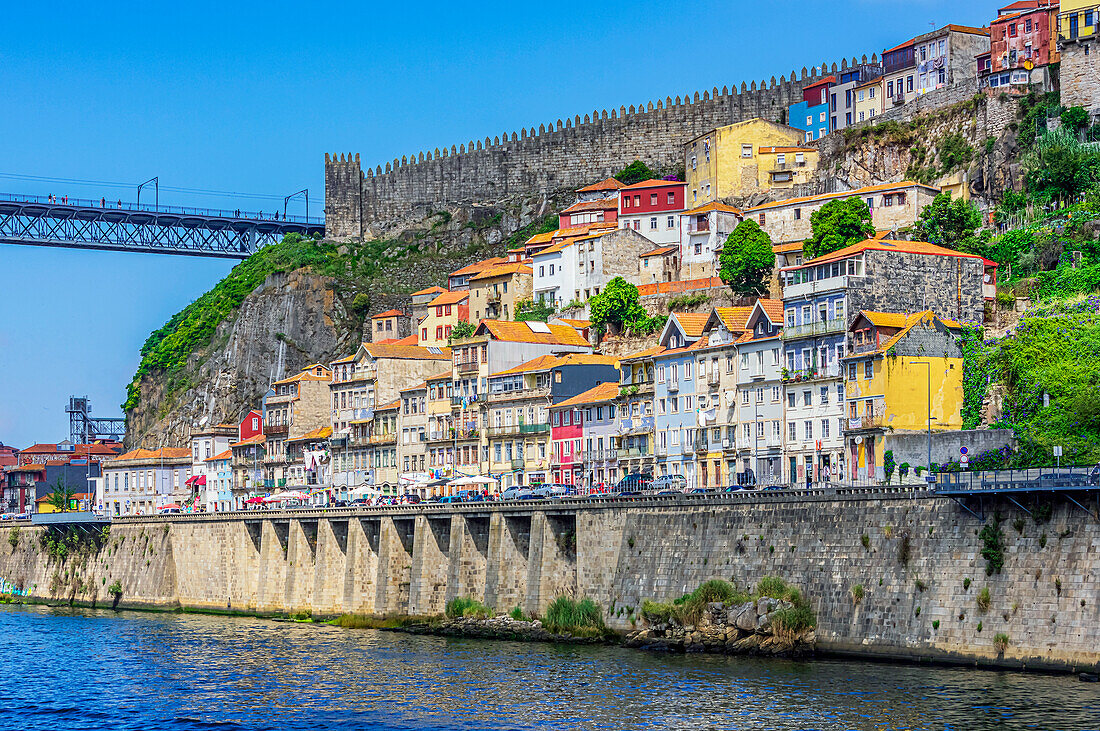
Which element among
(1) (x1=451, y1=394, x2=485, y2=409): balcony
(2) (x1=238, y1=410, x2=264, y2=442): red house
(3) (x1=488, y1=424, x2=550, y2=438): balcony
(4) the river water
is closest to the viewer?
(4) the river water

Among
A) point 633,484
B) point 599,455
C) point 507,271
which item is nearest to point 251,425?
point 507,271

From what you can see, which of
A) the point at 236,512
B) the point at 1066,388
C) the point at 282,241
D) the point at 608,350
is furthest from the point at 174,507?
the point at 1066,388

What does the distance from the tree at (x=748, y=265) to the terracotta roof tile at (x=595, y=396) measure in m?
15.1

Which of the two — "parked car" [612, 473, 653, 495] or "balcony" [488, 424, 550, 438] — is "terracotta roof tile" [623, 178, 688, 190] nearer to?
"balcony" [488, 424, 550, 438]

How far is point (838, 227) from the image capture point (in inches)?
3927

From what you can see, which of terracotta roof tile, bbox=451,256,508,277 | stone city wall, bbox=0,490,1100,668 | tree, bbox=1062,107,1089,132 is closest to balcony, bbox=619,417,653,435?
stone city wall, bbox=0,490,1100,668

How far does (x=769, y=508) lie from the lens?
60344 mm

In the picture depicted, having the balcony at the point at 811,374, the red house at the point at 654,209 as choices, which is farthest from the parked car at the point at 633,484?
the red house at the point at 654,209

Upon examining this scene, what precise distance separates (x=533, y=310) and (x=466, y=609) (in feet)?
165

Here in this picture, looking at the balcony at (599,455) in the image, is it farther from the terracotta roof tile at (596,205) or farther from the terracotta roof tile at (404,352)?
the terracotta roof tile at (596,205)

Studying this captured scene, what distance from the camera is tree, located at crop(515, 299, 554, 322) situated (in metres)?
118

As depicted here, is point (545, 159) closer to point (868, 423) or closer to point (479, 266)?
point (479, 266)

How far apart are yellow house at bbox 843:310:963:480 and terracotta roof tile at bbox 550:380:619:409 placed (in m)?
20.2

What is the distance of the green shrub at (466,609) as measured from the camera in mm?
70500
